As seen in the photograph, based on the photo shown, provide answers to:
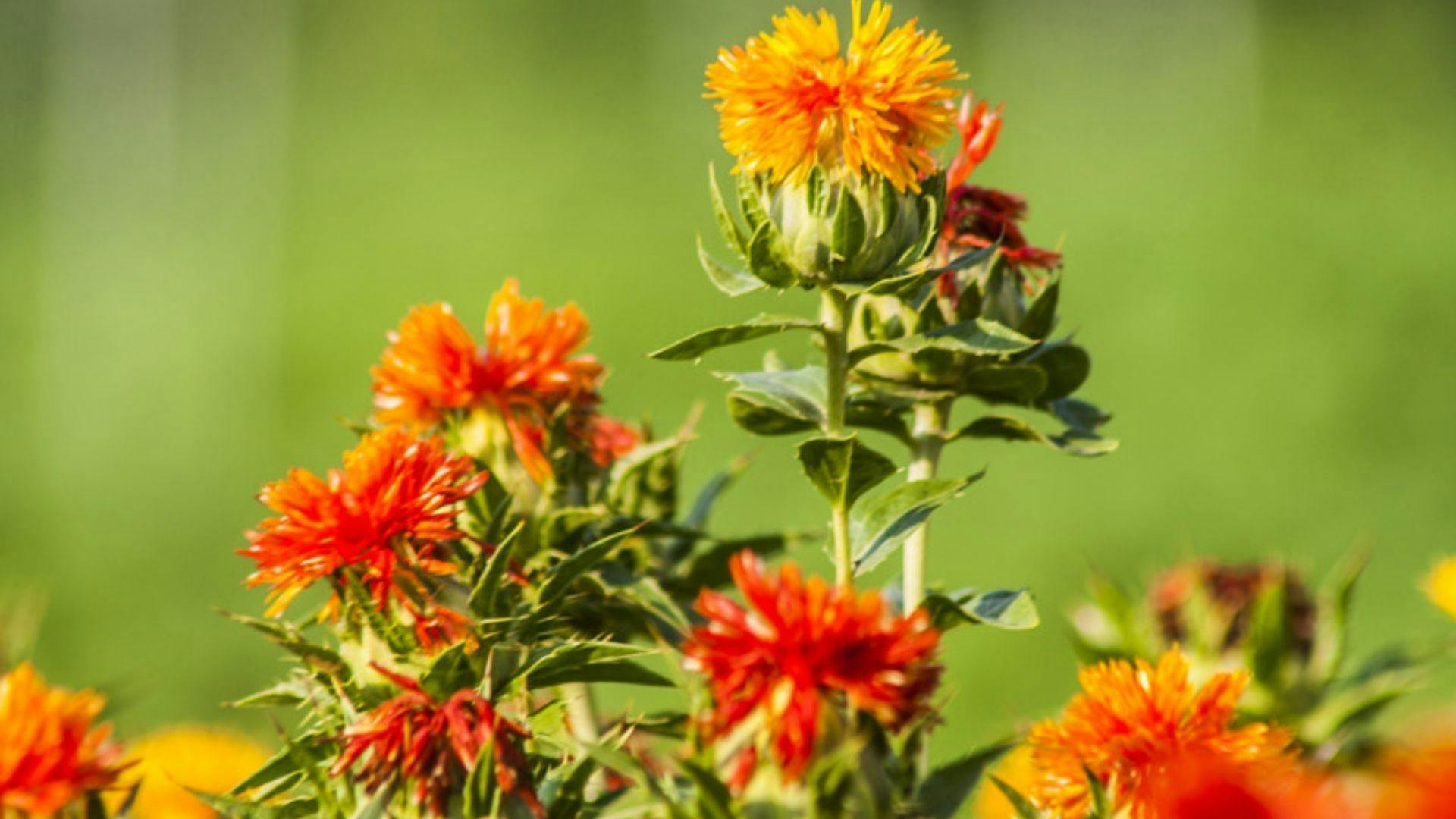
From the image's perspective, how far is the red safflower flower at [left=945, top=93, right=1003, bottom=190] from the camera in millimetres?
1380

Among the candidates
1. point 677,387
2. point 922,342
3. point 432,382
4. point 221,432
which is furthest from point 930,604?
point 221,432

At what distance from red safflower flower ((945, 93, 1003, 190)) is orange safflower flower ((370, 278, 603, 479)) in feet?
1.08

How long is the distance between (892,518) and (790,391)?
5.0 inches

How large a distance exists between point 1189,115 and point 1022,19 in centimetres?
308

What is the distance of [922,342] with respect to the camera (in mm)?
1194

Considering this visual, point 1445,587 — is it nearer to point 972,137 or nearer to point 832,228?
point 972,137

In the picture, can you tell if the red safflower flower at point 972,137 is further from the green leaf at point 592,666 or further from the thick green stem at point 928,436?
the green leaf at point 592,666

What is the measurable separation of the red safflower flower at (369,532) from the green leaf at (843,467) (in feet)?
0.76

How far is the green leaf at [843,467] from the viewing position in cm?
117

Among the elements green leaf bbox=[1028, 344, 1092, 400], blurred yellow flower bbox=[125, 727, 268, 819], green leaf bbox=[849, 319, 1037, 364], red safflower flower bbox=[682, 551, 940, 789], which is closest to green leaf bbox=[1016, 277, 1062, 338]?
green leaf bbox=[1028, 344, 1092, 400]

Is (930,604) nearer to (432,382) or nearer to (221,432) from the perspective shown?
(432,382)

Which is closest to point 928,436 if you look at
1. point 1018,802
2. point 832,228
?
point 832,228

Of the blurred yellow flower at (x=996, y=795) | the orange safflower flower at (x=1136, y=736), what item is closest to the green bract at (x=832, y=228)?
the orange safflower flower at (x=1136, y=736)

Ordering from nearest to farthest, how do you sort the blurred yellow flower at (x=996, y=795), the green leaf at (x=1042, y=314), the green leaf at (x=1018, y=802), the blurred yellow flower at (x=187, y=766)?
the green leaf at (x=1018, y=802), the green leaf at (x=1042, y=314), the blurred yellow flower at (x=187, y=766), the blurred yellow flower at (x=996, y=795)
